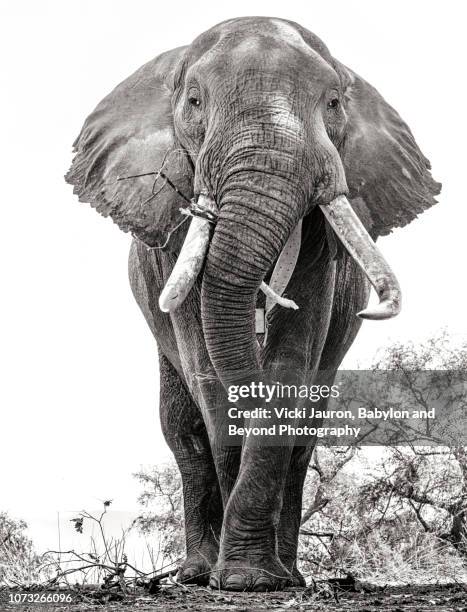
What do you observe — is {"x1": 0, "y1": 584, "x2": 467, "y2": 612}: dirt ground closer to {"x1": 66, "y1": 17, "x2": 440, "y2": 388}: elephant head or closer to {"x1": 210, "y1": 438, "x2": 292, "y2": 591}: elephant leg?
{"x1": 210, "y1": 438, "x2": 292, "y2": 591}: elephant leg

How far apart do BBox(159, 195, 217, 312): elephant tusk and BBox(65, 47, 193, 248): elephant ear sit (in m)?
0.52

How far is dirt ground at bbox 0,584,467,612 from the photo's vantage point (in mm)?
5223

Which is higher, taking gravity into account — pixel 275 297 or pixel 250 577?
pixel 275 297

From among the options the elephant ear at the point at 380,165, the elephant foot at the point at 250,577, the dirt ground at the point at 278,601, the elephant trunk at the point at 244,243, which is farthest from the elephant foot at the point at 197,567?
the elephant ear at the point at 380,165

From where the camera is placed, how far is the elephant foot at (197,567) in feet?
25.7

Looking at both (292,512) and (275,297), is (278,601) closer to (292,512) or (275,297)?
(275,297)

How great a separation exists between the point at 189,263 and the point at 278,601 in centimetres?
Answer: 168

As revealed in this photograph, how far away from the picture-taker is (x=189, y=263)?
641 centimetres

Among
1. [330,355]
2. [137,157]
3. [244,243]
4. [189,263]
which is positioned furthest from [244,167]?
[330,355]

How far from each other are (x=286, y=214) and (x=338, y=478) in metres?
8.11

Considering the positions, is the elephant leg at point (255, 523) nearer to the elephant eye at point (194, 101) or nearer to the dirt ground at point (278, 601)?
the dirt ground at point (278, 601)

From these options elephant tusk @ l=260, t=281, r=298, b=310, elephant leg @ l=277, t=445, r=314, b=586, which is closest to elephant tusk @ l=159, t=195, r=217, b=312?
elephant tusk @ l=260, t=281, r=298, b=310

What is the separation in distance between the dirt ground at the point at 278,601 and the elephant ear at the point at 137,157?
2042 millimetres

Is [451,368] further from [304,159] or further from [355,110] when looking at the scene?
[304,159]
